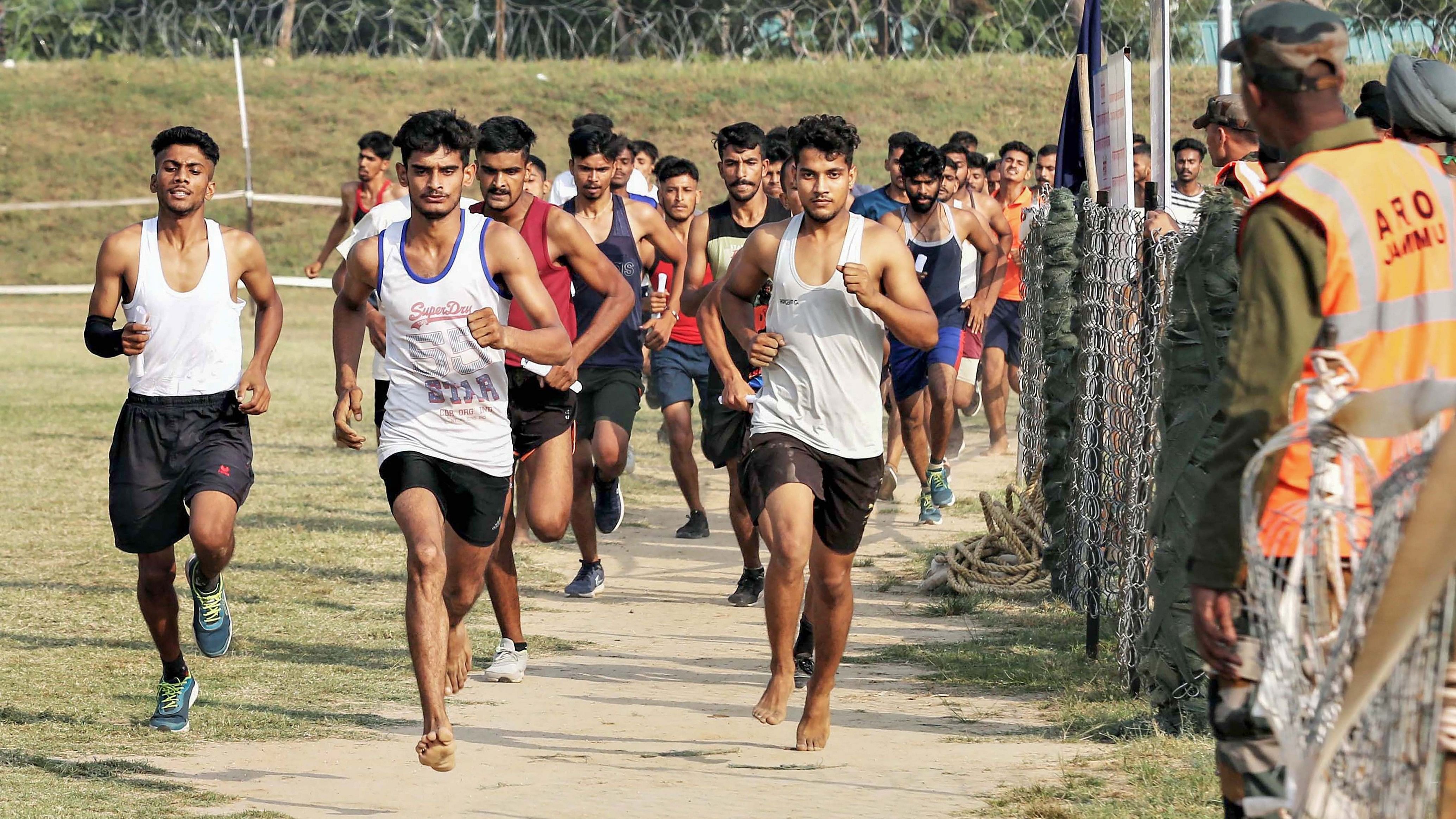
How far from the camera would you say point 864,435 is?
6566 mm

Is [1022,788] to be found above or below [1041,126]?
below

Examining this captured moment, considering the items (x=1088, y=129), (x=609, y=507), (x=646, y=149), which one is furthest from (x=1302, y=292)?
(x=646, y=149)

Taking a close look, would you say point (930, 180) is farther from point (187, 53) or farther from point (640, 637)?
point (187, 53)

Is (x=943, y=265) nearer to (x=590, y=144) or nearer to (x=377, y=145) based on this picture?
(x=590, y=144)

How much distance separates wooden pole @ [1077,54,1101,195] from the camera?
342 inches

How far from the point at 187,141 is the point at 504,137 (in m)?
1.23

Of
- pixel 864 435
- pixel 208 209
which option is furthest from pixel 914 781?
pixel 208 209

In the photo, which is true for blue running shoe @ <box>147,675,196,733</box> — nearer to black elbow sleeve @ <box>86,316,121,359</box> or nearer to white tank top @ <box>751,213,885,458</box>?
black elbow sleeve @ <box>86,316,121,359</box>

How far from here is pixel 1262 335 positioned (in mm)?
3291

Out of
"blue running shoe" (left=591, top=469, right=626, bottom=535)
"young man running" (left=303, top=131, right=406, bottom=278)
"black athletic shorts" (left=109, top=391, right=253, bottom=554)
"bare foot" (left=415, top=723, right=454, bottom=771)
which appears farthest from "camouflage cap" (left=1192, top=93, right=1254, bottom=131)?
"young man running" (left=303, top=131, right=406, bottom=278)

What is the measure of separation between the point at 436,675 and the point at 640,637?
312 centimetres

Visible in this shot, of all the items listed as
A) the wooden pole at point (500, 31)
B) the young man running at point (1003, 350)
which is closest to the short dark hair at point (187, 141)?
the young man running at point (1003, 350)

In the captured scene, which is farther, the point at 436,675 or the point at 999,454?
the point at 999,454

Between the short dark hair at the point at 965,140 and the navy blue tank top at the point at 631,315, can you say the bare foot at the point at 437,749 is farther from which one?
the short dark hair at the point at 965,140
